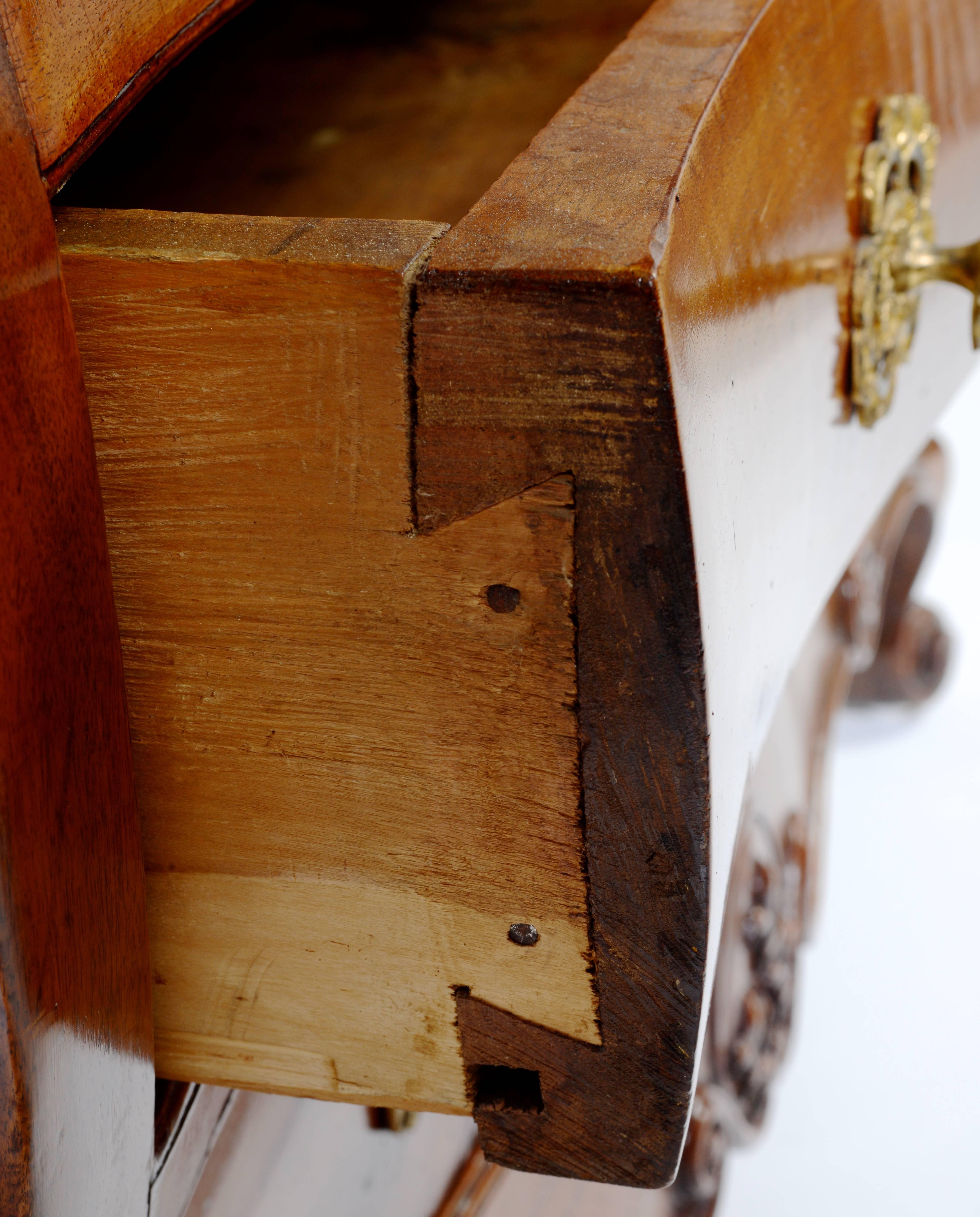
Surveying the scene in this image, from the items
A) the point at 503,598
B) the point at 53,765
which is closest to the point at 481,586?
the point at 503,598

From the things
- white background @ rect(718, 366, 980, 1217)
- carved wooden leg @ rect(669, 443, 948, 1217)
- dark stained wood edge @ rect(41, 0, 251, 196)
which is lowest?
white background @ rect(718, 366, 980, 1217)

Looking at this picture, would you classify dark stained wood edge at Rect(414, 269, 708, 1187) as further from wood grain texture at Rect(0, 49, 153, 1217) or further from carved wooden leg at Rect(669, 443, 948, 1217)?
carved wooden leg at Rect(669, 443, 948, 1217)

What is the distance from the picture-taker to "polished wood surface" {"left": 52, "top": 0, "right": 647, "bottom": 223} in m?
0.54

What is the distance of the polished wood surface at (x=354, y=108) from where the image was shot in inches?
21.3

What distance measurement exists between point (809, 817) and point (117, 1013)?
96 centimetres

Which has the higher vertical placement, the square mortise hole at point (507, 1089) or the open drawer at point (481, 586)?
the open drawer at point (481, 586)

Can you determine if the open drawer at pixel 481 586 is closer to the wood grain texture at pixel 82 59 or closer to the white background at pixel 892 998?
the wood grain texture at pixel 82 59

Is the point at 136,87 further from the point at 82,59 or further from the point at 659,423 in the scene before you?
the point at 659,423

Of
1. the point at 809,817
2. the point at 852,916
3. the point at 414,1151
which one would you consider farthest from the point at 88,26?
the point at 852,916

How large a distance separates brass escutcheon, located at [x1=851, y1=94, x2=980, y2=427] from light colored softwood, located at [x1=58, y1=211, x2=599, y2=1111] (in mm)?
272

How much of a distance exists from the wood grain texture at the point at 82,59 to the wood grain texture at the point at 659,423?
0.09 meters

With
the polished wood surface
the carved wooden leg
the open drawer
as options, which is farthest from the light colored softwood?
the carved wooden leg

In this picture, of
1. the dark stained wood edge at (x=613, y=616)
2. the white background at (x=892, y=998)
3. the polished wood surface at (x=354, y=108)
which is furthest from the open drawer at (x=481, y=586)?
the white background at (x=892, y=998)

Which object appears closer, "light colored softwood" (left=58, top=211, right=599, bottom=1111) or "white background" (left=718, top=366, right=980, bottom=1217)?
"light colored softwood" (left=58, top=211, right=599, bottom=1111)
